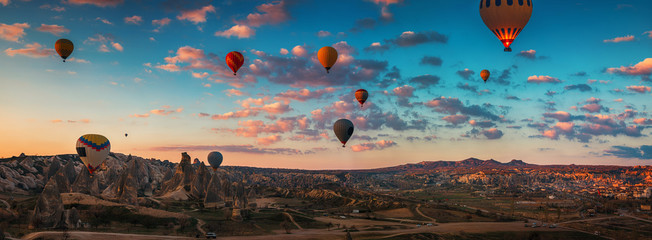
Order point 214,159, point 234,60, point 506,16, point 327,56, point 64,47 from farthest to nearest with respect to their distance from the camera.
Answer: point 214,159, point 64,47, point 234,60, point 327,56, point 506,16

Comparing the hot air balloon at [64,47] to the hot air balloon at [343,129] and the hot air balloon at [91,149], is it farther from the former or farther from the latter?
the hot air balloon at [343,129]

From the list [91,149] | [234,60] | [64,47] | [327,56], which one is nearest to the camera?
[327,56]

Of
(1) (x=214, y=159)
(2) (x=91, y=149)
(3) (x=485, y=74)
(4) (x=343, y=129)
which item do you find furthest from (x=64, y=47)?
(3) (x=485, y=74)

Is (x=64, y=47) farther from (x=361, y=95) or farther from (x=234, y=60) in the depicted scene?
(x=361, y=95)

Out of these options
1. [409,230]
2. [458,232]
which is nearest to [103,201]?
[409,230]

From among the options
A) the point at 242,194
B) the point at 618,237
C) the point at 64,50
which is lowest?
the point at 618,237

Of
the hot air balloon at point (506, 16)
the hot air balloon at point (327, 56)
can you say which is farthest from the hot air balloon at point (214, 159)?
the hot air balloon at point (506, 16)

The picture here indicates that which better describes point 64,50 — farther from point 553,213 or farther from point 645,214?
point 645,214
